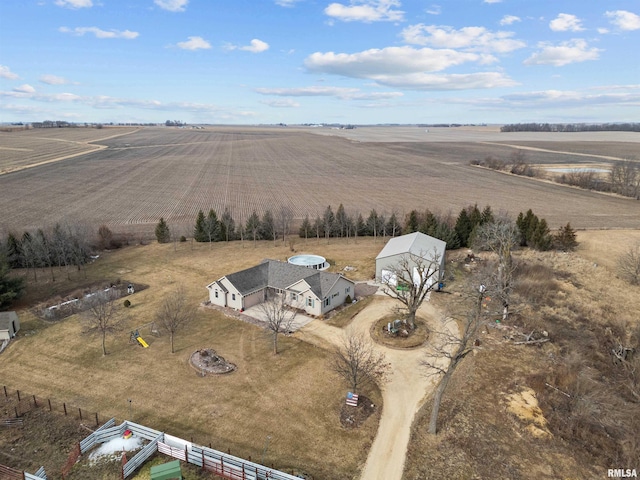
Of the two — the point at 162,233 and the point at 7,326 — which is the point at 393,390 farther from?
the point at 162,233

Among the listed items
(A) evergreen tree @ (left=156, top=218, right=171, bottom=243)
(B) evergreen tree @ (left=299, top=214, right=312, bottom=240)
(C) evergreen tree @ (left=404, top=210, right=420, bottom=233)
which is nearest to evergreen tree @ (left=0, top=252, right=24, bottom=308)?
(A) evergreen tree @ (left=156, top=218, right=171, bottom=243)

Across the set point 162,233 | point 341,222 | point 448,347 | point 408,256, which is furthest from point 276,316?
point 162,233

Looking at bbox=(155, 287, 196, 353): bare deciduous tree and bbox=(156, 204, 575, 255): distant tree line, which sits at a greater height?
bbox=(156, 204, 575, 255): distant tree line

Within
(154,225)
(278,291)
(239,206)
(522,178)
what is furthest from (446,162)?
(278,291)

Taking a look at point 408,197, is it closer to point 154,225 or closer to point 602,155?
point 154,225

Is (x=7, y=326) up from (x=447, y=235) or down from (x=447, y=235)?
down

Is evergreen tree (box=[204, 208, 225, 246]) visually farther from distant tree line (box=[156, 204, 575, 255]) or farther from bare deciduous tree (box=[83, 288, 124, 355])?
bare deciduous tree (box=[83, 288, 124, 355])

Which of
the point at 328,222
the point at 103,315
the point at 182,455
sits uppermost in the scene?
the point at 328,222
